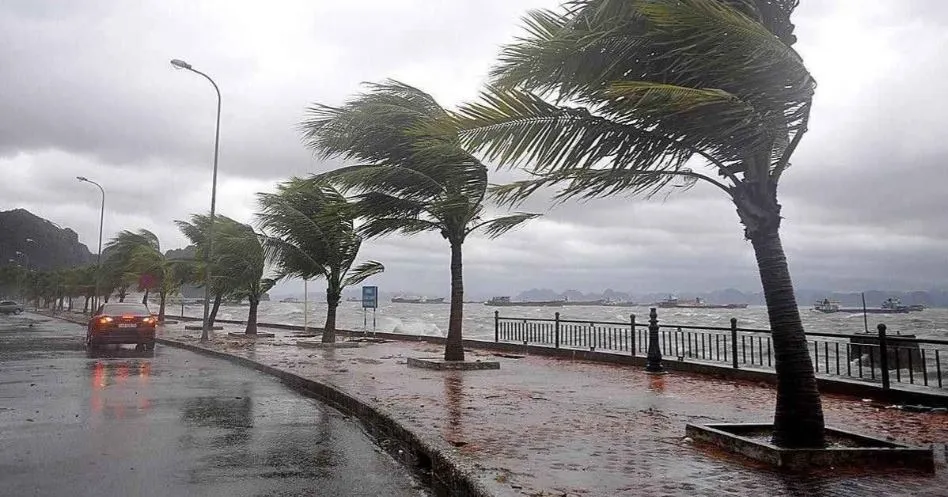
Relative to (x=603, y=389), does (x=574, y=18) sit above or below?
above

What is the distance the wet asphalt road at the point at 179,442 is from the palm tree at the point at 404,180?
4.47 m

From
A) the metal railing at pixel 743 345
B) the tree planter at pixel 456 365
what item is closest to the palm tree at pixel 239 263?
the metal railing at pixel 743 345

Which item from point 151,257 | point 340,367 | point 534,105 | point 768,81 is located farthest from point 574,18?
point 151,257

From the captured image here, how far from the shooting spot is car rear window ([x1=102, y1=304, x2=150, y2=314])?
22.4m

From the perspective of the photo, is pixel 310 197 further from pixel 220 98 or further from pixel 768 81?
pixel 768 81

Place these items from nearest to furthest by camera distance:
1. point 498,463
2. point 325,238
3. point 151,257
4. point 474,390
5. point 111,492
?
point 111,492 → point 498,463 → point 474,390 → point 325,238 → point 151,257

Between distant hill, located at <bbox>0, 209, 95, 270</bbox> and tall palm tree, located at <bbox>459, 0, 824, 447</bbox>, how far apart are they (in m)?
191

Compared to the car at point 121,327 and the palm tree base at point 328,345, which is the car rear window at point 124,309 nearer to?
the car at point 121,327

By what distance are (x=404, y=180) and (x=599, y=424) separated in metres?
8.24

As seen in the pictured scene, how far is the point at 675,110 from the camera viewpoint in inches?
240

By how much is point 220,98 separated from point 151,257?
55.7 feet

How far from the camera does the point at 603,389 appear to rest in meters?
11.6

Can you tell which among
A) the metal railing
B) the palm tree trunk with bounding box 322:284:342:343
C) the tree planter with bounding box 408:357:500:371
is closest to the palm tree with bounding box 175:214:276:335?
the palm tree trunk with bounding box 322:284:342:343

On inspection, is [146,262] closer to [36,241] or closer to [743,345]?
[743,345]
